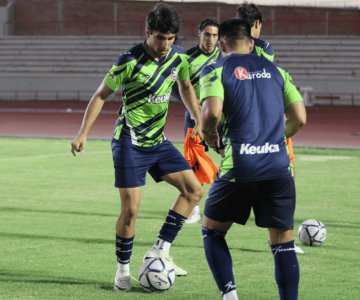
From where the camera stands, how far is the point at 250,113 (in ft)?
22.1

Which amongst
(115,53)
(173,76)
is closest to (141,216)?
(173,76)

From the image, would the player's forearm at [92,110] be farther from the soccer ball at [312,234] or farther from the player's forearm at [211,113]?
the soccer ball at [312,234]

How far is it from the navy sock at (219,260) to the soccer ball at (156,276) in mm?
1165

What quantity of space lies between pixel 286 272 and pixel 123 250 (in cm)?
192

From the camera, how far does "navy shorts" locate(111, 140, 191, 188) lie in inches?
334

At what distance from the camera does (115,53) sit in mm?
50844

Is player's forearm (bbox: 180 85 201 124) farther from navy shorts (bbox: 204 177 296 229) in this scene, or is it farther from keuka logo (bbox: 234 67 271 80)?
keuka logo (bbox: 234 67 271 80)

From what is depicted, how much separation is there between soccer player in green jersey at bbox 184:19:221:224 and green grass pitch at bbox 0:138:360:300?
4.07 ft

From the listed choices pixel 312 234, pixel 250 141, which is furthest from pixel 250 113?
pixel 312 234

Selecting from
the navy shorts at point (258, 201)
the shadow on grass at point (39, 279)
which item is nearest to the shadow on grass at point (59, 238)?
the shadow on grass at point (39, 279)

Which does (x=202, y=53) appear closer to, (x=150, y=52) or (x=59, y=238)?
(x=59, y=238)

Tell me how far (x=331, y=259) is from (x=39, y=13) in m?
48.6

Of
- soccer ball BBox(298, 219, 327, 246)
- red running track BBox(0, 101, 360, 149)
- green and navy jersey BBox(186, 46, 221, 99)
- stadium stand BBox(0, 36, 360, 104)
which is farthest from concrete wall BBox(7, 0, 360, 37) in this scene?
soccer ball BBox(298, 219, 327, 246)

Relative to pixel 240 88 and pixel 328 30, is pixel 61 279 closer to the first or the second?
pixel 240 88
